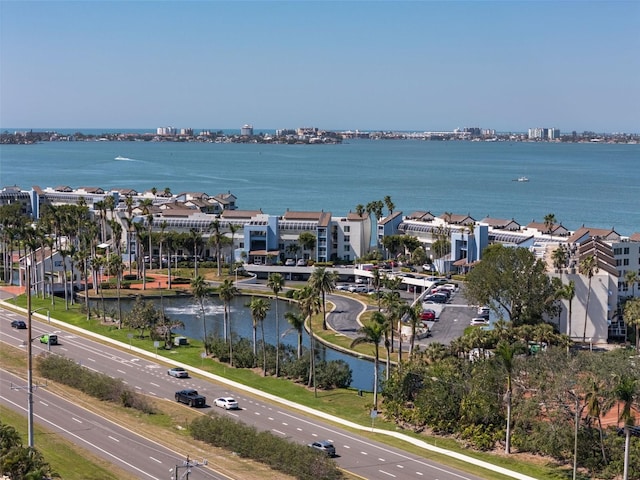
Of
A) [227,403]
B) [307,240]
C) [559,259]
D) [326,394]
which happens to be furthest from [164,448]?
[307,240]

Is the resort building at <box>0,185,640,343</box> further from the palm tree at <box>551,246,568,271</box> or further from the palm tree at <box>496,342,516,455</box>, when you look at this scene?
the palm tree at <box>496,342,516,455</box>

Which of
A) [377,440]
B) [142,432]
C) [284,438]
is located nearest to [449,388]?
[377,440]

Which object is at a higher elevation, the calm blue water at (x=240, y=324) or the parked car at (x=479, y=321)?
the parked car at (x=479, y=321)

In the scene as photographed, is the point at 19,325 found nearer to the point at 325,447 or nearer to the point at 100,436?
the point at 100,436

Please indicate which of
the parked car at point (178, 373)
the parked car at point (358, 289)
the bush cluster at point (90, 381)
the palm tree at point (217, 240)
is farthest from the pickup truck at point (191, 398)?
the palm tree at point (217, 240)

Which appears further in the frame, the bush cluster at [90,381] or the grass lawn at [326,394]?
the bush cluster at [90,381]

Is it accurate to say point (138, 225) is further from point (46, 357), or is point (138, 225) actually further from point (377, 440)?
point (377, 440)

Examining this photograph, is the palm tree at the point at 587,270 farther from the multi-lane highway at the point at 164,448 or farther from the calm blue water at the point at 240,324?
the multi-lane highway at the point at 164,448
